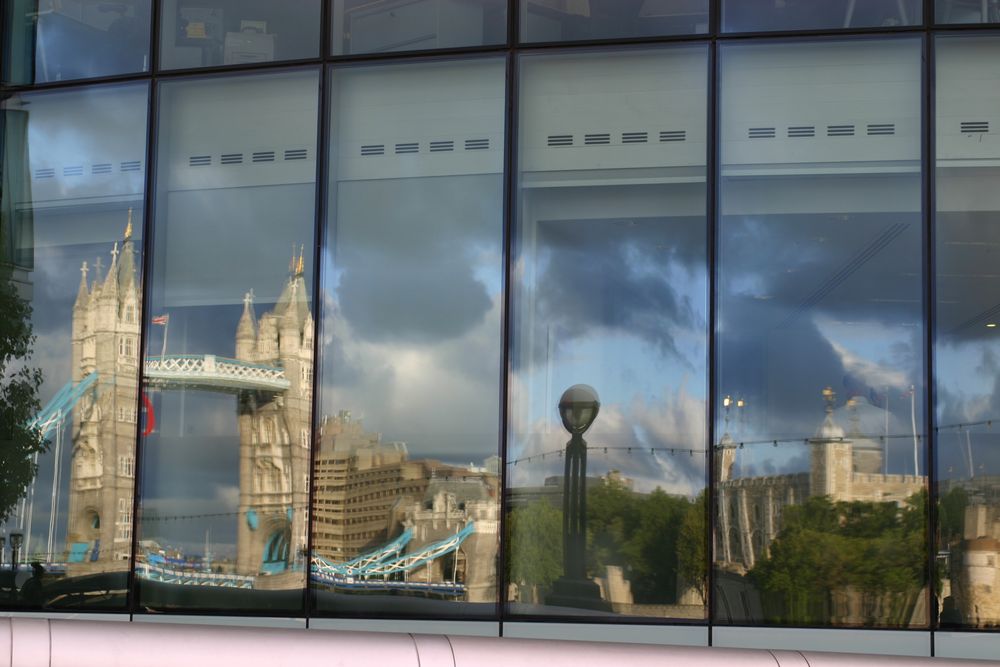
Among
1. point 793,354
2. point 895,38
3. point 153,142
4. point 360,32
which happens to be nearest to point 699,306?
point 793,354

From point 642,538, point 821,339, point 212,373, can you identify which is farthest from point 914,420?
point 212,373

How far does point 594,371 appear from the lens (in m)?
9.86

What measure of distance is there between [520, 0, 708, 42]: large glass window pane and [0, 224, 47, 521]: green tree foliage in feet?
18.1

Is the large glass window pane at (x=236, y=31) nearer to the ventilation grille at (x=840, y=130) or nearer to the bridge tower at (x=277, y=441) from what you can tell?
the bridge tower at (x=277, y=441)

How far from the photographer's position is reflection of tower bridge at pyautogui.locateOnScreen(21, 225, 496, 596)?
995 centimetres

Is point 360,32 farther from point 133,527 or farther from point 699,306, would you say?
point 133,527

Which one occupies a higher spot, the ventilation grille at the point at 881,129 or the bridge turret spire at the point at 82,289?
the ventilation grille at the point at 881,129

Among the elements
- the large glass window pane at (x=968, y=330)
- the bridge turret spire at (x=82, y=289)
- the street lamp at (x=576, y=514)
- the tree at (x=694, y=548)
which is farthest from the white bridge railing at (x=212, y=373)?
the large glass window pane at (x=968, y=330)

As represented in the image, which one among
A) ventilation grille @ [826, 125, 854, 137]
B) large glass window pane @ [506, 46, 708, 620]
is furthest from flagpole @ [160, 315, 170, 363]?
ventilation grille @ [826, 125, 854, 137]

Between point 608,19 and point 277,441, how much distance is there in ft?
15.7

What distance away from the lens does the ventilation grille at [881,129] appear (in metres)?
9.82

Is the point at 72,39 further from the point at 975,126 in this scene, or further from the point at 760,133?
the point at 975,126

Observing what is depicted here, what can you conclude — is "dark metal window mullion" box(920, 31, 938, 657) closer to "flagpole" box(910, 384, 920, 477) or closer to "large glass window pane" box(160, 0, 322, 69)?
"flagpole" box(910, 384, 920, 477)

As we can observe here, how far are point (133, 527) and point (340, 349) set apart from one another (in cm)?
251
